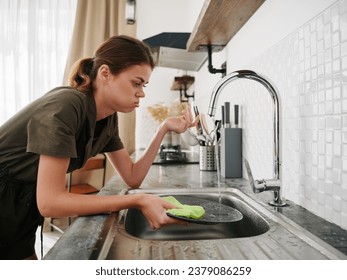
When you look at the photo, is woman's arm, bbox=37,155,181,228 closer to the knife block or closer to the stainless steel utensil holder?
the knife block

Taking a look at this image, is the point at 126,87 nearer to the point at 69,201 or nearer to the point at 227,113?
the point at 69,201

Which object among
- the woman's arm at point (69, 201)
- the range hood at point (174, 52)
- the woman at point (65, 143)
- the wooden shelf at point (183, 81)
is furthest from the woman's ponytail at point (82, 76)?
the wooden shelf at point (183, 81)

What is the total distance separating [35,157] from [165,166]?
957 millimetres

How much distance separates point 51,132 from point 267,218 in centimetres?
57

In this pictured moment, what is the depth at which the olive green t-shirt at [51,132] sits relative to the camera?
73 centimetres

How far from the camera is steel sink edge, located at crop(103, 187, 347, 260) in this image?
53 cm

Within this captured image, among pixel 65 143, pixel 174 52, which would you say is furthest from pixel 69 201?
pixel 174 52

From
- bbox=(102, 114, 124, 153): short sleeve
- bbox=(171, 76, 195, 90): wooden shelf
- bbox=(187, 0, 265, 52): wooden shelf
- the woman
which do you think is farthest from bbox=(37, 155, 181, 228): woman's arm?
bbox=(171, 76, 195, 90): wooden shelf

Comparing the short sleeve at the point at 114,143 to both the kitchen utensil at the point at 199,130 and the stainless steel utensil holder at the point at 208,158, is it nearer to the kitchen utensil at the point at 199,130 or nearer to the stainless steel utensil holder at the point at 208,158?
the kitchen utensil at the point at 199,130

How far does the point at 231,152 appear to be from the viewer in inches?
49.7

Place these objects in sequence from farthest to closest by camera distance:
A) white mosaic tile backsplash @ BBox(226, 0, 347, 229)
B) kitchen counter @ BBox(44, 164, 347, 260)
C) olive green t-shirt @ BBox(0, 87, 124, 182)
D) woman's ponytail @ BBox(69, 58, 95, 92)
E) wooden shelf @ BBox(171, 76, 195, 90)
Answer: wooden shelf @ BBox(171, 76, 195, 90) < woman's ponytail @ BBox(69, 58, 95, 92) < olive green t-shirt @ BBox(0, 87, 124, 182) < white mosaic tile backsplash @ BBox(226, 0, 347, 229) < kitchen counter @ BBox(44, 164, 347, 260)

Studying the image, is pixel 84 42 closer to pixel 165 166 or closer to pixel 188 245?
→ pixel 165 166

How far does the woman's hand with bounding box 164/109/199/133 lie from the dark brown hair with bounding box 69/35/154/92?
350 millimetres
